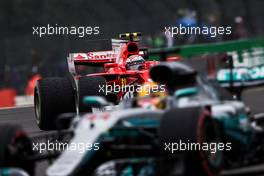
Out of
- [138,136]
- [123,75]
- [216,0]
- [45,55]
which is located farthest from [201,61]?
[216,0]

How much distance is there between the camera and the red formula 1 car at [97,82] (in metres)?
12.6

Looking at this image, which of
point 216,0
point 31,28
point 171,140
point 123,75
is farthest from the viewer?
point 31,28

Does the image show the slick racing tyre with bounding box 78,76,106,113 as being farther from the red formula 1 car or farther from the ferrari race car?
the ferrari race car

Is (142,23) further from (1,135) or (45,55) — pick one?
(1,135)

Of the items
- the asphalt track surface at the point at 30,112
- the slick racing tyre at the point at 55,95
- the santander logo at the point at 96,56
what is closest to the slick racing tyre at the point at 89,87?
the slick racing tyre at the point at 55,95

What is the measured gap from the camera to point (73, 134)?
8.01 m

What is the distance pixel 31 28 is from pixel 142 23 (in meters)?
5.02

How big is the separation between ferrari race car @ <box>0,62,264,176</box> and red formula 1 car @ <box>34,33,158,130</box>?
4.34 meters

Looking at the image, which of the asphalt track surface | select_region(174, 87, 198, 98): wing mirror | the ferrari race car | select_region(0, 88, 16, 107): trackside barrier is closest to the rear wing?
the asphalt track surface

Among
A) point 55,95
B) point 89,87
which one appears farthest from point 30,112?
point 89,87

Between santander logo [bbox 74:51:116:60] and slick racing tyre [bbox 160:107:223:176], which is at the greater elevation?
santander logo [bbox 74:51:116:60]

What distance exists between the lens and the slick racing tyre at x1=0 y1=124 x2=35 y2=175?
7527 millimetres

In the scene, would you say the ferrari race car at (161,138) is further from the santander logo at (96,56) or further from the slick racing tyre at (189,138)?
the santander logo at (96,56)

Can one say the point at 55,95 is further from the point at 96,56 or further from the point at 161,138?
the point at 161,138
